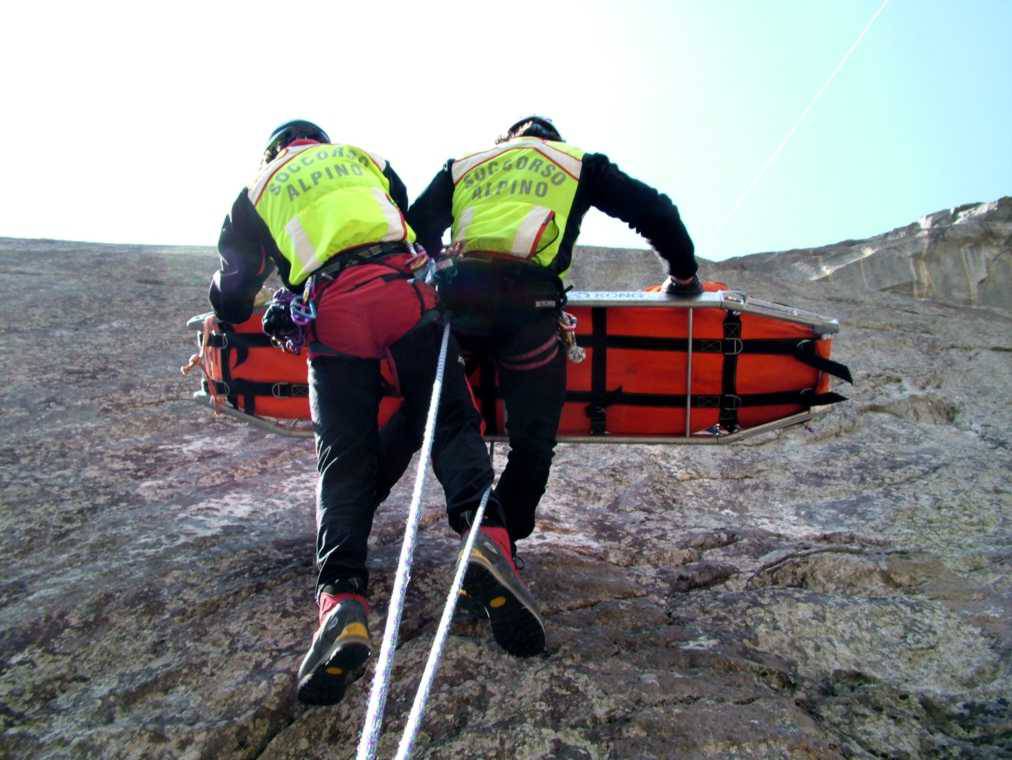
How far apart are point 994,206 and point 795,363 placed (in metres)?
10.1

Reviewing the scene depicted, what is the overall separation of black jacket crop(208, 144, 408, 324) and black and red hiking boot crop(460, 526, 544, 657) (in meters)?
1.18

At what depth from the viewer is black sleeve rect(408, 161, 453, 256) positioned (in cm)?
326

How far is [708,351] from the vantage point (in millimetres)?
3607

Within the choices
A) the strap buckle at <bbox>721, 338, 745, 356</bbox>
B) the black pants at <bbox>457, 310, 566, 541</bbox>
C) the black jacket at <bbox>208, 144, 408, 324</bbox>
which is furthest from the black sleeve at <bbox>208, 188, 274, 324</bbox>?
Result: the strap buckle at <bbox>721, 338, 745, 356</bbox>

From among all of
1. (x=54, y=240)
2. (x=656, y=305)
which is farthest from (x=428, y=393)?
(x=54, y=240)

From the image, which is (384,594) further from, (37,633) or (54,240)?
(54,240)

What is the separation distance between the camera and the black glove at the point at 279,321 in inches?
105

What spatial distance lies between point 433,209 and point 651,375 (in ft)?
4.31

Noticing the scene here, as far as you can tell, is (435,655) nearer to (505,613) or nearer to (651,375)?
(505,613)

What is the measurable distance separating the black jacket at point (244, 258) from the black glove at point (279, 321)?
90 mm

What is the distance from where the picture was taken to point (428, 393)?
271 centimetres

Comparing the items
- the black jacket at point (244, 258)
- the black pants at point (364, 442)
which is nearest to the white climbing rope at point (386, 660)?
the black pants at point (364, 442)

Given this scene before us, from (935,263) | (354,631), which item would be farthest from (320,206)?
(935,263)

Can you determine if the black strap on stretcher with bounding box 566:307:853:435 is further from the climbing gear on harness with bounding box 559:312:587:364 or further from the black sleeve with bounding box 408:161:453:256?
the black sleeve with bounding box 408:161:453:256
